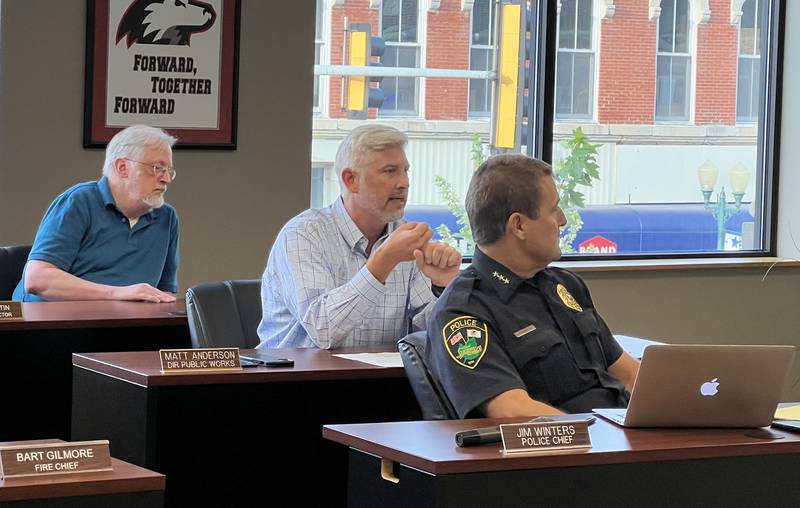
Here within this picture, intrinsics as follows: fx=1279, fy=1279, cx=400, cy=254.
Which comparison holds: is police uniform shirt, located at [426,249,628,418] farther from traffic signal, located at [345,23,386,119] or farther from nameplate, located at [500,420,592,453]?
traffic signal, located at [345,23,386,119]

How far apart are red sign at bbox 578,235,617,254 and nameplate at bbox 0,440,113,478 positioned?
4.58 meters

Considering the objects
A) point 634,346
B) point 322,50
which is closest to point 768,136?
point 322,50

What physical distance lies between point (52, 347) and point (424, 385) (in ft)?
4.80

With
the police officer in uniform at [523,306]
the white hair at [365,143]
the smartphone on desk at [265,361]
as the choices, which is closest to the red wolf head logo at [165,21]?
the white hair at [365,143]

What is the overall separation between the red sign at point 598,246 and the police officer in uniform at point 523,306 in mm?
3380

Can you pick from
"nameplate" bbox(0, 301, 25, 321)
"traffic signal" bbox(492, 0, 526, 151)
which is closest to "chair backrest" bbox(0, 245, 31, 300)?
"nameplate" bbox(0, 301, 25, 321)

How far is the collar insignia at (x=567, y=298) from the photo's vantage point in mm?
2871

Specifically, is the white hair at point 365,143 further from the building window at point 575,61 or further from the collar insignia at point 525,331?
the building window at point 575,61

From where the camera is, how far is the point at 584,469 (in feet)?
6.91

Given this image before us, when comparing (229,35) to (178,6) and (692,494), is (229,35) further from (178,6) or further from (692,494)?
(692,494)

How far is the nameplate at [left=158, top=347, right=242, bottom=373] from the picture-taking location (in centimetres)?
288

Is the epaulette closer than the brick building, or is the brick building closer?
the epaulette

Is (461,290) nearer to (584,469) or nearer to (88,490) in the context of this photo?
(584,469)

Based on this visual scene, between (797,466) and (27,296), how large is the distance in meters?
2.85
